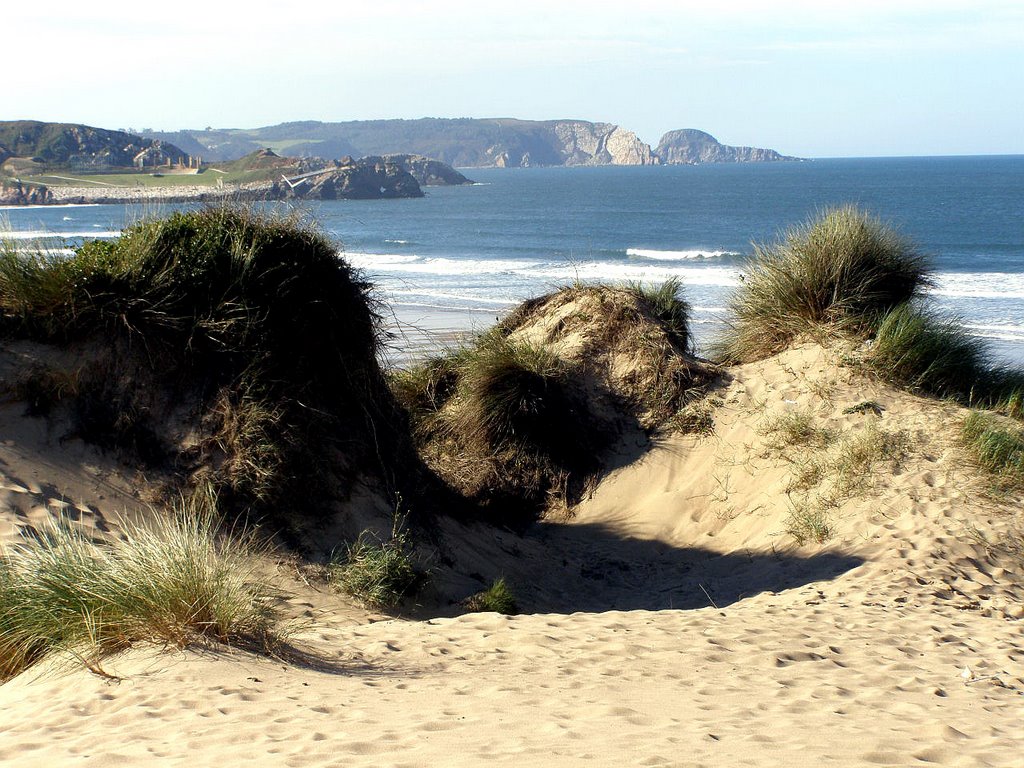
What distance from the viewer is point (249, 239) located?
333 inches

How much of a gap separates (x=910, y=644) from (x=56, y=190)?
114642mm

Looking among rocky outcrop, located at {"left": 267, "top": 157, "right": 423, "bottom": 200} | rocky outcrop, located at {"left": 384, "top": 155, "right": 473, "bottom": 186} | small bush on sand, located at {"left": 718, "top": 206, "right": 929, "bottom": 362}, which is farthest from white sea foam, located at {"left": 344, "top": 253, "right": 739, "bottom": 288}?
rocky outcrop, located at {"left": 384, "top": 155, "right": 473, "bottom": 186}

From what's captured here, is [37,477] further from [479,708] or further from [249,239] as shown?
[479,708]

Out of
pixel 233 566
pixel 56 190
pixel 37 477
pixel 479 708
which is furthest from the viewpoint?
pixel 56 190

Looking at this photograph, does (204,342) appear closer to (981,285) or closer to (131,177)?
(981,285)

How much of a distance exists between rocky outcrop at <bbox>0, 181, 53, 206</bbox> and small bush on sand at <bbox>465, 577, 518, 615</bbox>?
110 meters

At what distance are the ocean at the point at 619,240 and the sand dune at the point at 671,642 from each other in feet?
8.96

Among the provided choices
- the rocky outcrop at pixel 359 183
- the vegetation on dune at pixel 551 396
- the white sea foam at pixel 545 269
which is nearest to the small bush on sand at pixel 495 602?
the vegetation on dune at pixel 551 396

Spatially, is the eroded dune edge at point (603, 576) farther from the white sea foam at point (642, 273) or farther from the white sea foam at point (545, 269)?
the white sea foam at point (545, 269)

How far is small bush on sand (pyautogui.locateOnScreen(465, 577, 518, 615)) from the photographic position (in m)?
7.78

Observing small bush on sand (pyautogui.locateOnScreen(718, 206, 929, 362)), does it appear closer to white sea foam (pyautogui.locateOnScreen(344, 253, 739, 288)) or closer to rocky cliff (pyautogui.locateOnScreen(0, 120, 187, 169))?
white sea foam (pyautogui.locateOnScreen(344, 253, 739, 288))

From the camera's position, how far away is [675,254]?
47.1 meters

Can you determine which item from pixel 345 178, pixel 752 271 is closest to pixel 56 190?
pixel 345 178

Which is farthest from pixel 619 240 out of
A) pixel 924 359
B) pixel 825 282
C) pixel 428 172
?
pixel 428 172
